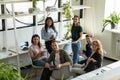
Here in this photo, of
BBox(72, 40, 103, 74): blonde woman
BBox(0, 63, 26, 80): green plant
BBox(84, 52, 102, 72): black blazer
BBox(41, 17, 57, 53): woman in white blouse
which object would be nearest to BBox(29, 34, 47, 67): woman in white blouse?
BBox(41, 17, 57, 53): woman in white blouse

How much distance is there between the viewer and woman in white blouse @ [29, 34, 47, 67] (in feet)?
Answer: 15.5

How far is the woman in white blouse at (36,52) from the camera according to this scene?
15.5 feet

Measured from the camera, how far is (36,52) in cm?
479

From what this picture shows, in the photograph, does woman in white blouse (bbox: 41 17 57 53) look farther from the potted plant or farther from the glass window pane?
the potted plant

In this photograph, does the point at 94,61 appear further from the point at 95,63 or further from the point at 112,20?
the point at 112,20

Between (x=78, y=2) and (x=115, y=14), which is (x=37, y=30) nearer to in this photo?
(x=78, y=2)

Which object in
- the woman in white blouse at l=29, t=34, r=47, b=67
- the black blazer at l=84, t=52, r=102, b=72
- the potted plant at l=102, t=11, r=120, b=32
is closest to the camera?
the black blazer at l=84, t=52, r=102, b=72

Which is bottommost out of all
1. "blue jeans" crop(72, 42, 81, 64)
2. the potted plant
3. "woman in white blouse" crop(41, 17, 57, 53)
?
"blue jeans" crop(72, 42, 81, 64)

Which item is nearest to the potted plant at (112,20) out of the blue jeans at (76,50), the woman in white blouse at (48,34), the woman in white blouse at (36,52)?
the blue jeans at (76,50)

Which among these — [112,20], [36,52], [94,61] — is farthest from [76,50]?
[94,61]

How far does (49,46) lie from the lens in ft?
17.1

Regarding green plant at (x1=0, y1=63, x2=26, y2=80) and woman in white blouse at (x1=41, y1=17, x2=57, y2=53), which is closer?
green plant at (x1=0, y1=63, x2=26, y2=80)

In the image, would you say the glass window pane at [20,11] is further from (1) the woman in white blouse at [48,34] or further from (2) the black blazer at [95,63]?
(2) the black blazer at [95,63]

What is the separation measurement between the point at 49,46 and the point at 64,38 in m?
0.77
